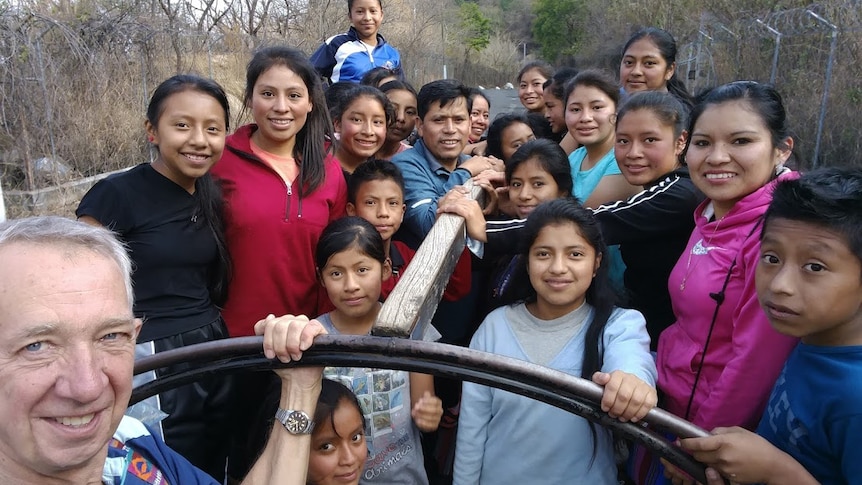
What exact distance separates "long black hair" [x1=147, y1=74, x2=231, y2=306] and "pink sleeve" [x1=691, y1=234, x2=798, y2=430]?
156 centimetres

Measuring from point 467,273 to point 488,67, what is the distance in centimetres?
2844

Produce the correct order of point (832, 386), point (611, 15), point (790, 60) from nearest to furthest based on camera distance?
point (832, 386)
point (790, 60)
point (611, 15)

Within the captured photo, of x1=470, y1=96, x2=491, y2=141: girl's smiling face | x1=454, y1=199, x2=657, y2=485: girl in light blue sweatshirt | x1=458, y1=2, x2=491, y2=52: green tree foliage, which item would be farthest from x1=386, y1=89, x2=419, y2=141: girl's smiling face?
x1=458, y1=2, x2=491, y2=52: green tree foliage

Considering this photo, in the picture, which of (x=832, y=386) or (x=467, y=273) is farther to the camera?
(x=467, y=273)

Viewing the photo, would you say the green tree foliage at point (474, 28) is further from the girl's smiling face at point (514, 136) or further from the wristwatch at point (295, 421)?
the wristwatch at point (295, 421)

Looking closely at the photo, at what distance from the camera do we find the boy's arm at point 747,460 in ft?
4.08

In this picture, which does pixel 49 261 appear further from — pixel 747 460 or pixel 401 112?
pixel 401 112

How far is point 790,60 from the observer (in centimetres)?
934

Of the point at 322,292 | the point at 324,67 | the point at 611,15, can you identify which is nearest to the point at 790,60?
the point at 324,67

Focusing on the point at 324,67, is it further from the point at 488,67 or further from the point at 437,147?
the point at 488,67

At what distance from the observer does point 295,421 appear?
1.43m

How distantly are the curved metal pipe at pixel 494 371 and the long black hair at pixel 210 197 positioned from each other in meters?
0.87

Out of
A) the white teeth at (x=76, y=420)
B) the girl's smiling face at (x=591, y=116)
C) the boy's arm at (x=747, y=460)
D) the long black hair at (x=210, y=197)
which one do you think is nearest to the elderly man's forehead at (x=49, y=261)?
the white teeth at (x=76, y=420)

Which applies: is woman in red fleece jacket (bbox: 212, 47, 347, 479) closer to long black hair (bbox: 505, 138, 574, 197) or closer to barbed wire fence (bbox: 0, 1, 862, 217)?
long black hair (bbox: 505, 138, 574, 197)
